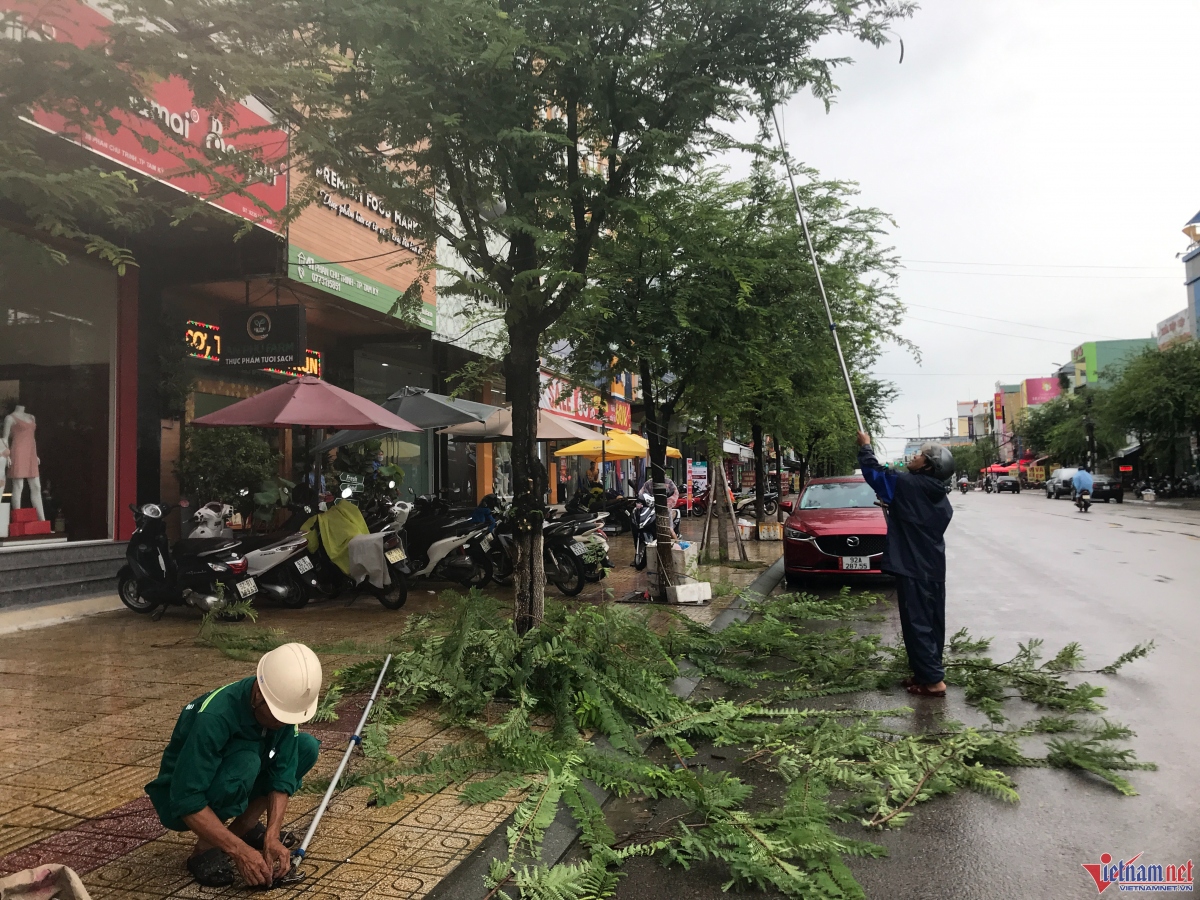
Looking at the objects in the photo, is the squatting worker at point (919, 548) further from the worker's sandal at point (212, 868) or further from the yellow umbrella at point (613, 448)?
the yellow umbrella at point (613, 448)

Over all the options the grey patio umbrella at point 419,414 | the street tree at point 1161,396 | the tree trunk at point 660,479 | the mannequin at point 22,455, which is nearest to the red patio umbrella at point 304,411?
the grey patio umbrella at point 419,414

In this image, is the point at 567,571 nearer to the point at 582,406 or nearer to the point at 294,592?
the point at 294,592

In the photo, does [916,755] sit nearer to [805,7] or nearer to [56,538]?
[805,7]

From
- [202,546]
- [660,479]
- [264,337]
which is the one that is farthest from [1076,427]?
[202,546]

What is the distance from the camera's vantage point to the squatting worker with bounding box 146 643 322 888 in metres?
2.69

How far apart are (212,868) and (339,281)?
409 inches

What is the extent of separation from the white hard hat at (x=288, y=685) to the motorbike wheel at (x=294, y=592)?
22.4 ft

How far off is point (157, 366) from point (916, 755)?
10.3m

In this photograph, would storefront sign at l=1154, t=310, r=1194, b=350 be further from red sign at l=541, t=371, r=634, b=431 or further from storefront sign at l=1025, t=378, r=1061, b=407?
storefront sign at l=1025, t=378, r=1061, b=407

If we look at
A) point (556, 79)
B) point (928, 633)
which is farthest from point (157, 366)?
point (928, 633)

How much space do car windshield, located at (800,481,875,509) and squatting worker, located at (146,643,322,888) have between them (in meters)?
10.0

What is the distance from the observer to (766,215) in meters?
10.6

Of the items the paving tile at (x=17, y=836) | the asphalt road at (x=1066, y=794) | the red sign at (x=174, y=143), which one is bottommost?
the asphalt road at (x=1066, y=794)

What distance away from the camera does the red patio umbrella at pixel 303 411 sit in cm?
897
